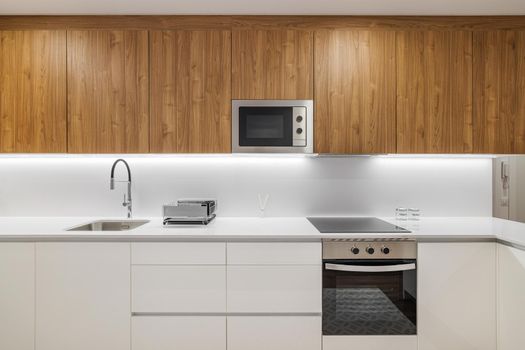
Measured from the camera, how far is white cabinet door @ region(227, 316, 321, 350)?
7.34 feet

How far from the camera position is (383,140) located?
2.60 meters

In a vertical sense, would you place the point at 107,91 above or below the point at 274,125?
above

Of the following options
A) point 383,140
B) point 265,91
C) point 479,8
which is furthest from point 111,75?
point 479,8

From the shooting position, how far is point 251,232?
90.9 inches

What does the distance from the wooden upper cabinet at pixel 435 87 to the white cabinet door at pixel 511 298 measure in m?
0.84

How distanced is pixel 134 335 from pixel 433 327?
182 centimetres

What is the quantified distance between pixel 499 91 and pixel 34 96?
3.26 metres

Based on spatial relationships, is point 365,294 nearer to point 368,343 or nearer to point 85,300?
point 368,343

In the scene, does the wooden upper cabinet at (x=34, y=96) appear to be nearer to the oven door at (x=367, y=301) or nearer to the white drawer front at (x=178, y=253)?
the white drawer front at (x=178, y=253)

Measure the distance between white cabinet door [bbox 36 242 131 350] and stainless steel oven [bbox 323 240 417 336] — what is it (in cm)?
123

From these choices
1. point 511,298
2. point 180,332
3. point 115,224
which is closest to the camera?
point 511,298

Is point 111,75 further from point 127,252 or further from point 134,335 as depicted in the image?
point 134,335

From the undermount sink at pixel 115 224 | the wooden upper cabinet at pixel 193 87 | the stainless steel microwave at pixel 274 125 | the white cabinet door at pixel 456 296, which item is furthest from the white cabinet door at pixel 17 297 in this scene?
the white cabinet door at pixel 456 296

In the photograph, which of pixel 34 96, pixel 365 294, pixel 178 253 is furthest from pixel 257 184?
pixel 34 96
